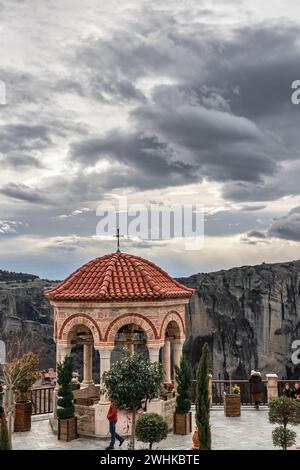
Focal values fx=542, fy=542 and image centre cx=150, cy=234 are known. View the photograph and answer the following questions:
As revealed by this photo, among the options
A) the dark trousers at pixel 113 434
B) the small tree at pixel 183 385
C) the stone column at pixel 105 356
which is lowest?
the dark trousers at pixel 113 434

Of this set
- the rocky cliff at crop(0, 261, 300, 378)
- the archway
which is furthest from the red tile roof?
the rocky cliff at crop(0, 261, 300, 378)

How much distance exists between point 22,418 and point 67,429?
86.6 inches

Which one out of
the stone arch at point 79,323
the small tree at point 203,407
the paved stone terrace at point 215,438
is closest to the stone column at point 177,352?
the paved stone terrace at point 215,438

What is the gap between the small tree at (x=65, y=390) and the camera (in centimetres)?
1761

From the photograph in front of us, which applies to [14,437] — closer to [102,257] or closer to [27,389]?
[27,389]

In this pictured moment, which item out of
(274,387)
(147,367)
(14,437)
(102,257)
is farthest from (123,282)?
(274,387)

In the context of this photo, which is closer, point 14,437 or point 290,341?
point 14,437

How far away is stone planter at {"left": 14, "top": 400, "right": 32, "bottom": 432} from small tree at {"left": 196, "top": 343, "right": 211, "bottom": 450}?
23.2 feet

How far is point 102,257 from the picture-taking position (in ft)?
70.2

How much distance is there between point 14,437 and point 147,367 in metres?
5.81

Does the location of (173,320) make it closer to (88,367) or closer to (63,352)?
(63,352)

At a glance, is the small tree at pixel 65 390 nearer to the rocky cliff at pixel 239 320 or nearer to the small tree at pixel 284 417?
the small tree at pixel 284 417

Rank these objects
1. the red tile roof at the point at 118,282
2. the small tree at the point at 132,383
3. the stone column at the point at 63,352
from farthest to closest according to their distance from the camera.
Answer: the stone column at the point at 63,352
the red tile roof at the point at 118,282
the small tree at the point at 132,383
